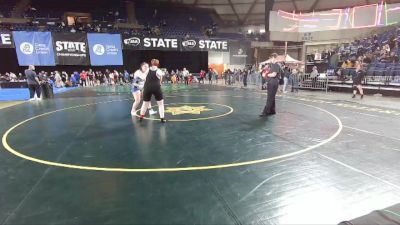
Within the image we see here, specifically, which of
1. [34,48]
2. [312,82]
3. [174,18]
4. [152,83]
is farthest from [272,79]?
Answer: [174,18]

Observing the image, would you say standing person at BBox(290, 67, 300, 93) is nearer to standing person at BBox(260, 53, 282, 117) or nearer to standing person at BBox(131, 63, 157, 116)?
standing person at BBox(260, 53, 282, 117)

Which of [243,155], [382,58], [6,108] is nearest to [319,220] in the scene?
[243,155]

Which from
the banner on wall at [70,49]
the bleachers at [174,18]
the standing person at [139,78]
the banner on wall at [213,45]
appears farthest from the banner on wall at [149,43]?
the standing person at [139,78]

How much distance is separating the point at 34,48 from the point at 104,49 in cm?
513

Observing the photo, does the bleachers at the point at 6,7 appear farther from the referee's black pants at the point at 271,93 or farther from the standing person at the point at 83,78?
the referee's black pants at the point at 271,93

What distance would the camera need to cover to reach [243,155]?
16.4ft

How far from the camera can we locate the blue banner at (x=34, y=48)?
2056 cm

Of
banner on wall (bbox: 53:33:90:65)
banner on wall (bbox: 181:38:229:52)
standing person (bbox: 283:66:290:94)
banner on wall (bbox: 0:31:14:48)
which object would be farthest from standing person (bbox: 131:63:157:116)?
banner on wall (bbox: 181:38:229:52)

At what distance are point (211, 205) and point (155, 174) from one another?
124 cm

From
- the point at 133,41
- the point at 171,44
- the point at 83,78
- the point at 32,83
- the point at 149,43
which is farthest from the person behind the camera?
the point at 171,44

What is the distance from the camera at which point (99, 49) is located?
23.2m

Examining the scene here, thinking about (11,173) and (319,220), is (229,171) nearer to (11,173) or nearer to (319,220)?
(319,220)

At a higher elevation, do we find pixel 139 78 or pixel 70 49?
pixel 70 49

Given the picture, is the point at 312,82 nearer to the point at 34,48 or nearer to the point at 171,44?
the point at 171,44
